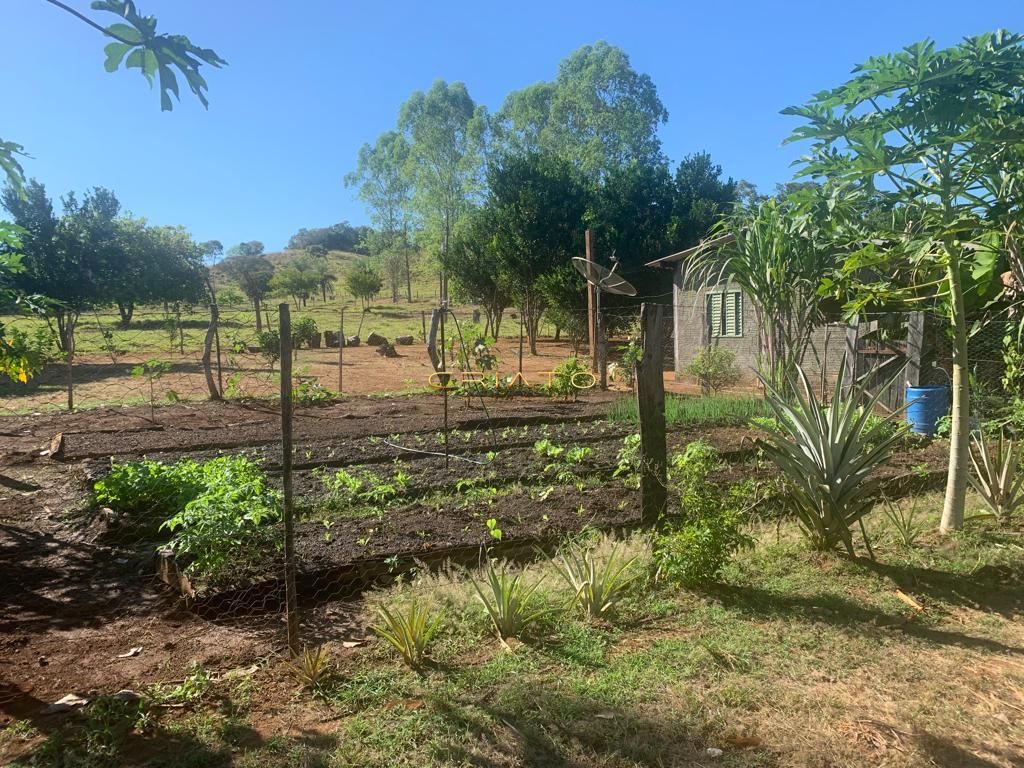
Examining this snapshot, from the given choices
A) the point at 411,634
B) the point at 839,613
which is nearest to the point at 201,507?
the point at 411,634

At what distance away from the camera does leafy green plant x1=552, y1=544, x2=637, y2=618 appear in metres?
3.34

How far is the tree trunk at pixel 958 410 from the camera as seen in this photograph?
4012mm

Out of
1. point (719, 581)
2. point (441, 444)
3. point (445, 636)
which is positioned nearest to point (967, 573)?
point (719, 581)

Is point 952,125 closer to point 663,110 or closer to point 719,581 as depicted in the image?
point 719,581

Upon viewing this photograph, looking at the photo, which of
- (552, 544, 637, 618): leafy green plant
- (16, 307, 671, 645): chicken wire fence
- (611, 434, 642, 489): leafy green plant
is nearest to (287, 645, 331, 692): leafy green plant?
(16, 307, 671, 645): chicken wire fence

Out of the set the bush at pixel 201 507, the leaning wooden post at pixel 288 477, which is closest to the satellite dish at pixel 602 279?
the bush at pixel 201 507

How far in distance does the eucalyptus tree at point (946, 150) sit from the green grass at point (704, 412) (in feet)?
13.6

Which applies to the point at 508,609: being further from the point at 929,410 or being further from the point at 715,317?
the point at 715,317

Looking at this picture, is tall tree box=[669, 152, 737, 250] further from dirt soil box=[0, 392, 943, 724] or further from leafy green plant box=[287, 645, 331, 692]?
leafy green plant box=[287, 645, 331, 692]

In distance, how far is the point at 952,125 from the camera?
3.47 metres

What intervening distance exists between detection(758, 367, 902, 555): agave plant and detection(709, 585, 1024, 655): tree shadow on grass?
0.64m

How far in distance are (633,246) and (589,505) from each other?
20654mm

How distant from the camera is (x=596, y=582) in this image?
336cm

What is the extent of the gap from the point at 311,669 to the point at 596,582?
1.41 metres
